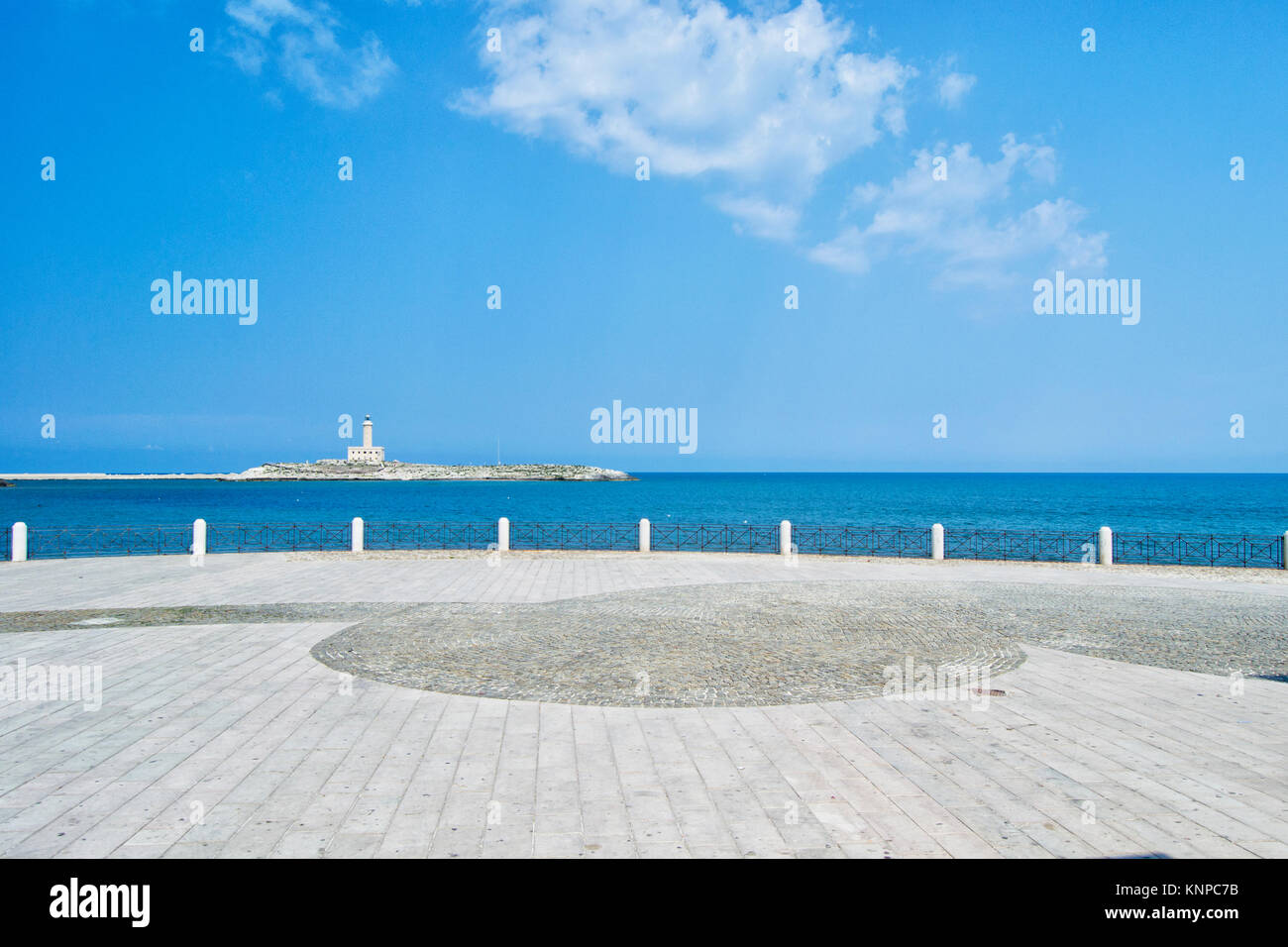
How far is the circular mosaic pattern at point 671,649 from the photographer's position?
Answer: 8.94 meters

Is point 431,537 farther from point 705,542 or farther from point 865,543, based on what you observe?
point 865,543

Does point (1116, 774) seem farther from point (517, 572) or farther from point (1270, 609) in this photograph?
point (517, 572)

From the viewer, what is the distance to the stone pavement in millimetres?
4984

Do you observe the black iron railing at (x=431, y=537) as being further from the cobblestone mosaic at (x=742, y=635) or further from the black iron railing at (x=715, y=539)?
the cobblestone mosaic at (x=742, y=635)

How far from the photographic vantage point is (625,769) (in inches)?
249

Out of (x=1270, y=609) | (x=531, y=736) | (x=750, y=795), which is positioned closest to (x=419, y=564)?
(x=531, y=736)

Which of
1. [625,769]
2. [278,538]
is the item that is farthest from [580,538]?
[625,769]

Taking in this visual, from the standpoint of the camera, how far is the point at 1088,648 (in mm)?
11180

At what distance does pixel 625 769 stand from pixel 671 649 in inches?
190

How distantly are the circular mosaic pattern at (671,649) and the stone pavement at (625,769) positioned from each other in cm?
50

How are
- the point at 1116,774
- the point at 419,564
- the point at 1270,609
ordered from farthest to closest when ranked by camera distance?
the point at 419,564
the point at 1270,609
the point at 1116,774

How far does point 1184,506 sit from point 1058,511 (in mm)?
17712
